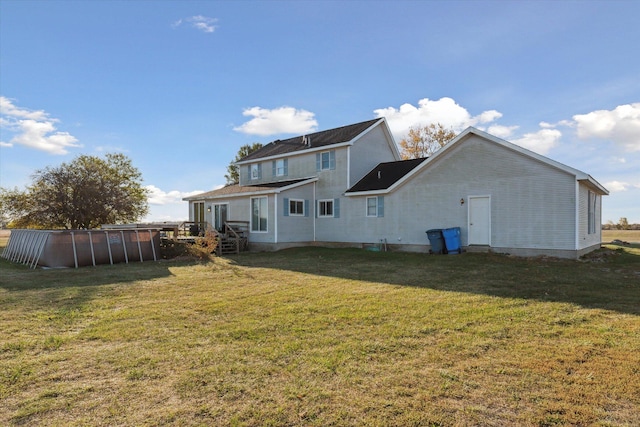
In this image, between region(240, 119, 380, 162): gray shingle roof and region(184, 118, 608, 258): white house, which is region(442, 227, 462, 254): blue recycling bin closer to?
region(184, 118, 608, 258): white house

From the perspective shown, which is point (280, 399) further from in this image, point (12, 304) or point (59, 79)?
point (59, 79)

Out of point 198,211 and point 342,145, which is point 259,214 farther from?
point 198,211

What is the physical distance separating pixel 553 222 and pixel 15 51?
20.9 m

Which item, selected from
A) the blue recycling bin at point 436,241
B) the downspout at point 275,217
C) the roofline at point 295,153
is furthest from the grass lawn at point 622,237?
the downspout at point 275,217

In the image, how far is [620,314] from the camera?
609cm

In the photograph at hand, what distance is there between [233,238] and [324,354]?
16.3 meters

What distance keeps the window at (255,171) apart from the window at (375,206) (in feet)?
32.1

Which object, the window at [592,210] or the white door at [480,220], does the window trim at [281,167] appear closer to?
the white door at [480,220]

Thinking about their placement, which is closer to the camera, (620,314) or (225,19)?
(620,314)

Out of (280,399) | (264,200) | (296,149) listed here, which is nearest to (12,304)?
(280,399)

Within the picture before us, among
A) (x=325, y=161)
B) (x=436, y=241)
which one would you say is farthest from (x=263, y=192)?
(x=436, y=241)

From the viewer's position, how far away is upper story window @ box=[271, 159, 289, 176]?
A: 2391cm

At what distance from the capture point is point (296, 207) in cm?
2064

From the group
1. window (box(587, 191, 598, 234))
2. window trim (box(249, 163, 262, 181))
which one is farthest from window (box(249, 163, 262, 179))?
window (box(587, 191, 598, 234))
